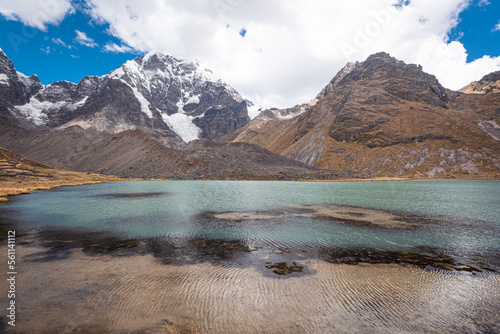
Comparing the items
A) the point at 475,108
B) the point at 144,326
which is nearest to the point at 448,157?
the point at 475,108

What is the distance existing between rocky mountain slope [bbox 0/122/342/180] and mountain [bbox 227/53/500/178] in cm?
2847

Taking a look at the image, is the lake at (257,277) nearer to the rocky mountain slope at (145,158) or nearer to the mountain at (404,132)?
the rocky mountain slope at (145,158)

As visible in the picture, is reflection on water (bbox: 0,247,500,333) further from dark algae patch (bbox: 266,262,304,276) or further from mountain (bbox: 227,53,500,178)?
mountain (bbox: 227,53,500,178)

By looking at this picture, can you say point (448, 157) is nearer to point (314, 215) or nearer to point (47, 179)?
point (314, 215)

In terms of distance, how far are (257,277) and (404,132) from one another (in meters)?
168

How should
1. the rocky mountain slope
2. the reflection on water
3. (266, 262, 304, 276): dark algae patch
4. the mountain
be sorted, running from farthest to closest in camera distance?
the rocky mountain slope → the mountain → (266, 262, 304, 276): dark algae patch → the reflection on water

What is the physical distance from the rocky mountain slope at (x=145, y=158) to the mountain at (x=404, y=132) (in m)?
28.5

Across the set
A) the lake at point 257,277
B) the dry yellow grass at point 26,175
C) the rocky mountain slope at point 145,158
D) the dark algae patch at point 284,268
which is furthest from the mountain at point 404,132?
the dry yellow grass at point 26,175

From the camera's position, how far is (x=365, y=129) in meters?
156

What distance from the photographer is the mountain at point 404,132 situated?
12419cm

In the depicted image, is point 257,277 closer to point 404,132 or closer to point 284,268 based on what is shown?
point 284,268

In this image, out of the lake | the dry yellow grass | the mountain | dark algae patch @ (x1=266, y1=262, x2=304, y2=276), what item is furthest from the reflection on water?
the mountain

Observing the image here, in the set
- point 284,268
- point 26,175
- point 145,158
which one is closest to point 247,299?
point 284,268

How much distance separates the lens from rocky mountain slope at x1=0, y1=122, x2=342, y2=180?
124312mm
